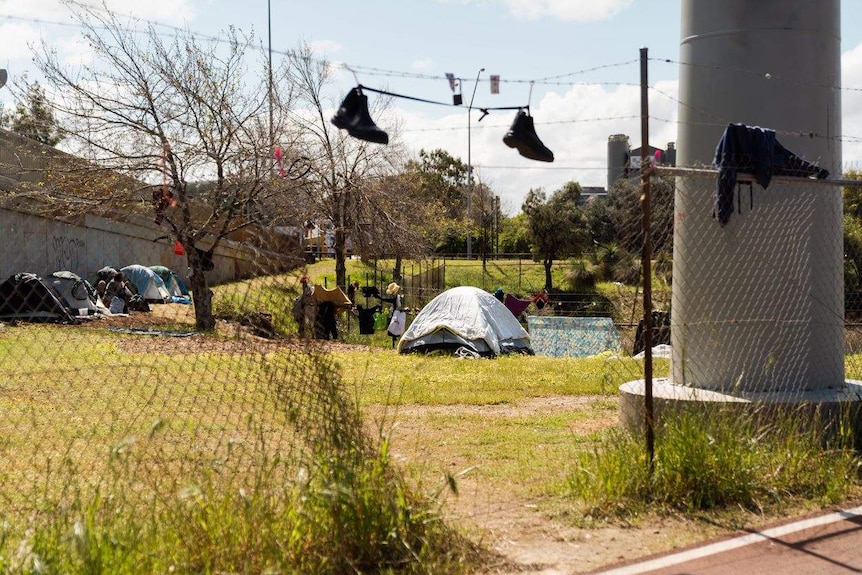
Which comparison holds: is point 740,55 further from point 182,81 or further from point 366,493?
point 182,81

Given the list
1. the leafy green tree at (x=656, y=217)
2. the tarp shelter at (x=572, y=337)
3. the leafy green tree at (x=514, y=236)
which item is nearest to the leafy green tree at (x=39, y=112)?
the tarp shelter at (x=572, y=337)

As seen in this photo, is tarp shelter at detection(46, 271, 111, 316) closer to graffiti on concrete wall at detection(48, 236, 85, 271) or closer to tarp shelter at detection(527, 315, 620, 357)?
graffiti on concrete wall at detection(48, 236, 85, 271)

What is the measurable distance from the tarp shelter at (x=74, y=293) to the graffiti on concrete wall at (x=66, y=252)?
1.26 ft

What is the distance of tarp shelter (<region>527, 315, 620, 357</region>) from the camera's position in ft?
69.4

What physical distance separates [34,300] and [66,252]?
3.61 m

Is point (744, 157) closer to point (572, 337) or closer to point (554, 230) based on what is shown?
point (572, 337)

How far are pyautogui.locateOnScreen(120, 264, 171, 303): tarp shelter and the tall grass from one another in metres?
23.1

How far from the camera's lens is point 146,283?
28.2 meters

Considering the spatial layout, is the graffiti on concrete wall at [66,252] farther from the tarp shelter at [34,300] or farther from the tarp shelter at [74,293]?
the tarp shelter at [34,300]

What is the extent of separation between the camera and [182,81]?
22641 millimetres

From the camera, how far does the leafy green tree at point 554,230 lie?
152 ft

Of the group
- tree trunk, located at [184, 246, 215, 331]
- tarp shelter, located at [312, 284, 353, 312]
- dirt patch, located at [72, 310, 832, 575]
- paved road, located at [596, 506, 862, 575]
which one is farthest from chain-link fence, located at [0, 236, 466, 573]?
tarp shelter, located at [312, 284, 353, 312]

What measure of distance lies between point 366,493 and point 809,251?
484 cm

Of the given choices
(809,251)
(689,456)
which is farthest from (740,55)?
(689,456)
